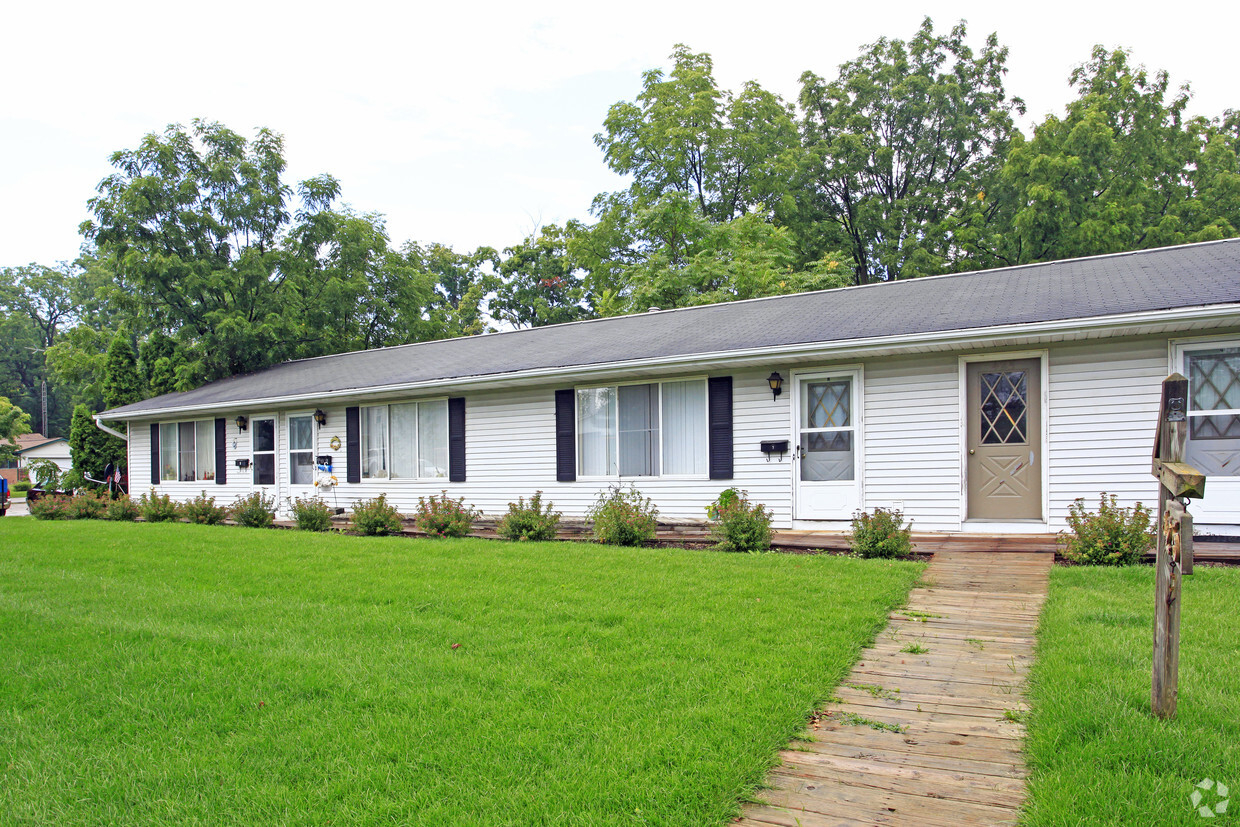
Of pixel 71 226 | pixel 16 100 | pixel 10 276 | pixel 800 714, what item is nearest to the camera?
pixel 800 714

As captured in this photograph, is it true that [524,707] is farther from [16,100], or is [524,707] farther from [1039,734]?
[16,100]

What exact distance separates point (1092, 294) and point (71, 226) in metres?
24.4

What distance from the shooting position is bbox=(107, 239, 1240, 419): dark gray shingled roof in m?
8.09

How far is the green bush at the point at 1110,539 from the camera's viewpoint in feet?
22.6

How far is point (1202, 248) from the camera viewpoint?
977cm

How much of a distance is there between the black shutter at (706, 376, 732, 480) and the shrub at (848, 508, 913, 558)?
229 cm

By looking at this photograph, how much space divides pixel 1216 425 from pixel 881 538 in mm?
3346

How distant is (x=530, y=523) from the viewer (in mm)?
10195

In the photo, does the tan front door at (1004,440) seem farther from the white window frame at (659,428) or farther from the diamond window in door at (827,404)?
the white window frame at (659,428)

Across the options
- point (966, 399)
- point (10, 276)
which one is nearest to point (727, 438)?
point (966, 399)

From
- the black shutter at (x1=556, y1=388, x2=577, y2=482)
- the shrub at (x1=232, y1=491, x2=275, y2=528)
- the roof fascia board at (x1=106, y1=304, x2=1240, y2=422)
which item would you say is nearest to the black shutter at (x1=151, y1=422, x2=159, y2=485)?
the shrub at (x1=232, y1=491, x2=275, y2=528)

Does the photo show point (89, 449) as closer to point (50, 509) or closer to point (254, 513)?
point (50, 509)

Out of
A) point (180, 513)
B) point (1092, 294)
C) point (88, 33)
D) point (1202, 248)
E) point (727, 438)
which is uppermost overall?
point (88, 33)

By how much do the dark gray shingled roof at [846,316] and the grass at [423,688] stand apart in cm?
324
